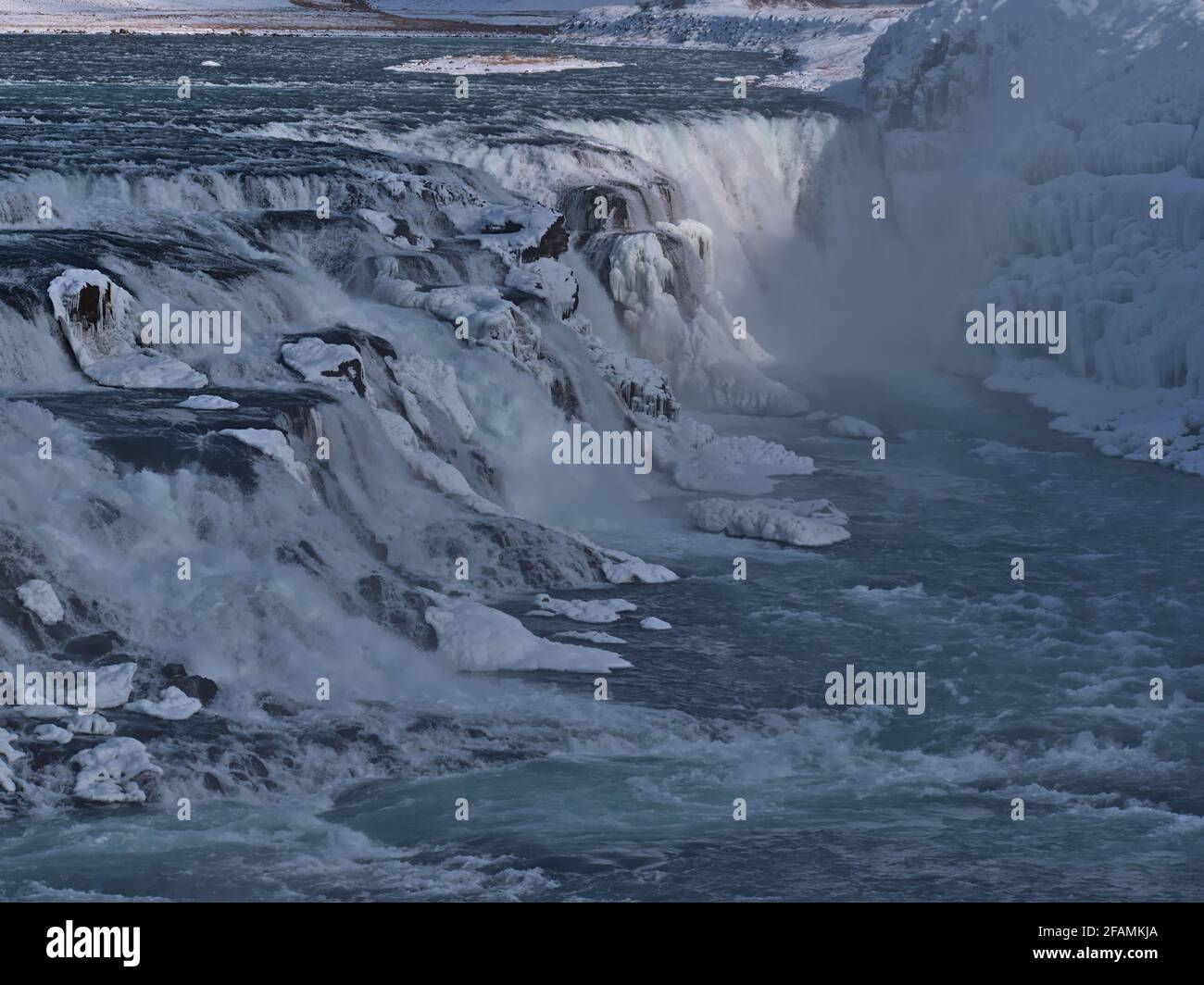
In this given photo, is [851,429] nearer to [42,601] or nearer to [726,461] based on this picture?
[726,461]

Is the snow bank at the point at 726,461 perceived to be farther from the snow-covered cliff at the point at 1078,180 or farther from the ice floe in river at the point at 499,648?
the ice floe in river at the point at 499,648

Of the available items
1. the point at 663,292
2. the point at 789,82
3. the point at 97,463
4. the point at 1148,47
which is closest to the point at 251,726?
the point at 97,463

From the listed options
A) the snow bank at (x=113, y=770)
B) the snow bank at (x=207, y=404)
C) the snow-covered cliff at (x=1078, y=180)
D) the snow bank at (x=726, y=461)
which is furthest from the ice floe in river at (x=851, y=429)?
the snow bank at (x=113, y=770)

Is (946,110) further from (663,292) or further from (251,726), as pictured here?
(251,726)

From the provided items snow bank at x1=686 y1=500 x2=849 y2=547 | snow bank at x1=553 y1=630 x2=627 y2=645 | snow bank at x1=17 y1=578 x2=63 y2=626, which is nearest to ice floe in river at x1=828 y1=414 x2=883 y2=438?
snow bank at x1=686 y1=500 x2=849 y2=547

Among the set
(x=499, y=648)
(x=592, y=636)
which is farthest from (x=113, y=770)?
(x=592, y=636)

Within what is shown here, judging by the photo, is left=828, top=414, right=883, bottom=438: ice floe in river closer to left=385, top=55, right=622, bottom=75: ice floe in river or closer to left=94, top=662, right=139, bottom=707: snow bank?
left=94, top=662, right=139, bottom=707: snow bank
